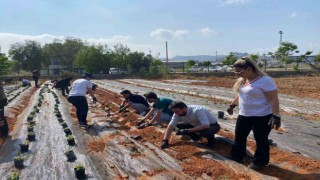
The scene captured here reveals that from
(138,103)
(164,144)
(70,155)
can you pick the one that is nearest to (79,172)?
(70,155)

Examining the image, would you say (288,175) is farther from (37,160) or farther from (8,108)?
(8,108)

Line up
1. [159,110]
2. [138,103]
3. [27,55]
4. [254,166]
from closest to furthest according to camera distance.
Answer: [254,166], [159,110], [138,103], [27,55]

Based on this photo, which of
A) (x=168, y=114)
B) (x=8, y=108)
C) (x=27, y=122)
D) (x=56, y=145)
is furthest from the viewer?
(x=8, y=108)

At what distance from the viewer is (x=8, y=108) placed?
14.3m

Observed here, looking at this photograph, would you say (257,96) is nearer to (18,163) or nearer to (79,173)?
(79,173)

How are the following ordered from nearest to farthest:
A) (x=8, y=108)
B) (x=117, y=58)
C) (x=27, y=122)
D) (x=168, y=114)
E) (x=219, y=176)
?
(x=219, y=176) < (x=168, y=114) < (x=27, y=122) < (x=8, y=108) < (x=117, y=58)

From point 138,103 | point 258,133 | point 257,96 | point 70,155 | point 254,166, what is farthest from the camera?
point 138,103

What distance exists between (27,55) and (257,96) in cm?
6269

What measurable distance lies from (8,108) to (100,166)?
10.2 m

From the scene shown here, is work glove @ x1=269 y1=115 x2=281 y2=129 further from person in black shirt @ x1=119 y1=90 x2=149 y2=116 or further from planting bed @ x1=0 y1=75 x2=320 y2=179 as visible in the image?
person in black shirt @ x1=119 y1=90 x2=149 y2=116

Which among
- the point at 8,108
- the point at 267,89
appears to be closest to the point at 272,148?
the point at 267,89

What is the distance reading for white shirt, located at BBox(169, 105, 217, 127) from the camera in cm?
595

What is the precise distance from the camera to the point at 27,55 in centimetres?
6147

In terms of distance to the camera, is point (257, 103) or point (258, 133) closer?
point (257, 103)
